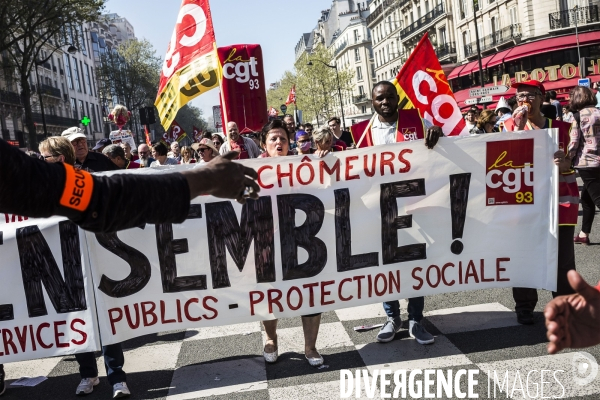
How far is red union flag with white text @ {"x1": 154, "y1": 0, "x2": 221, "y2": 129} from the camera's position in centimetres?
657

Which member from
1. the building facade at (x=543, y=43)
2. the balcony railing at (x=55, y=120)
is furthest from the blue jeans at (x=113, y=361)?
the balcony railing at (x=55, y=120)

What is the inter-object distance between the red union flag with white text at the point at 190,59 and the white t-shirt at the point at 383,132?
199cm

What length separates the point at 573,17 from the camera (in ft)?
122

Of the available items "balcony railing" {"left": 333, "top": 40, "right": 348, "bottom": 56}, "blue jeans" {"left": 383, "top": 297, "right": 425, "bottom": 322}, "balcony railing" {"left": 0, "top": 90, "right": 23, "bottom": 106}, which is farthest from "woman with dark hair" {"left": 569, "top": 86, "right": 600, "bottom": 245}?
"balcony railing" {"left": 333, "top": 40, "right": 348, "bottom": 56}

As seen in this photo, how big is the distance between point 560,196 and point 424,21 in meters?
57.6

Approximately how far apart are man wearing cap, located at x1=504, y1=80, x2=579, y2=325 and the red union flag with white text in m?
3.04

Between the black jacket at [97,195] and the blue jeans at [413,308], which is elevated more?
the black jacket at [97,195]

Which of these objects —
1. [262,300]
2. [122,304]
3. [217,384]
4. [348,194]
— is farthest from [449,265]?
[122,304]

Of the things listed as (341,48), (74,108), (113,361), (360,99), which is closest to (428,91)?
(113,361)

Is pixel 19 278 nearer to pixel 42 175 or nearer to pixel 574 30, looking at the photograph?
pixel 42 175

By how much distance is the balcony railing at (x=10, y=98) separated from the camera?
4412 cm

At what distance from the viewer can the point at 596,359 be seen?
13.0ft

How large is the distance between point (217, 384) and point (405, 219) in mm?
1788

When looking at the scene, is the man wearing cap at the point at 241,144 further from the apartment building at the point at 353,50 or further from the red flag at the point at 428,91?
the apartment building at the point at 353,50
